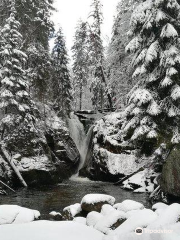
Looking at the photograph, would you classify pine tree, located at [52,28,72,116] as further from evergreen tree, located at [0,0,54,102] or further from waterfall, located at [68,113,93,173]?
evergreen tree, located at [0,0,54,102]

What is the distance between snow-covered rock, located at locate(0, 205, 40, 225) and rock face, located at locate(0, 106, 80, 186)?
8.98 meters

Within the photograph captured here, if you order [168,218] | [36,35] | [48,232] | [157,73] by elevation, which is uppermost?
[36,35]

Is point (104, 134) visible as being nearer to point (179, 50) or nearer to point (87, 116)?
point (179, 50)

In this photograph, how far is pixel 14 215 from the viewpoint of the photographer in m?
7.86

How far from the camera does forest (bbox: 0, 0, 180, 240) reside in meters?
7.49

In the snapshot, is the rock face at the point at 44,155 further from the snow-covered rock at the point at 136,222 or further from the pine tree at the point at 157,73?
the snow-covered rock at the point at 136,222

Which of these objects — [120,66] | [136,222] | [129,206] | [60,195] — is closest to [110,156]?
[60,195]

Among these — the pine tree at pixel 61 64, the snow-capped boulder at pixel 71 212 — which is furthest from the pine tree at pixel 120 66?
the snow-capped boulder at pixel 71 212

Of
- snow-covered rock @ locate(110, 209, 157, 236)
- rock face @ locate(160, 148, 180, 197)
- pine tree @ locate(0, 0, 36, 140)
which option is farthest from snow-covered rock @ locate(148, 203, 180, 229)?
pine tree @ locate(0, 0, 36, 140)

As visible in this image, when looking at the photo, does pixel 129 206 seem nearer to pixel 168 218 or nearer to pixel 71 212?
pixel 71 212

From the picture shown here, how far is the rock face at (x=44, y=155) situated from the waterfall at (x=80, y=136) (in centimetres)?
148

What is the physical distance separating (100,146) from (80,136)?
812 centimetres

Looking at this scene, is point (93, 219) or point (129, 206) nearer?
point (93, 219)

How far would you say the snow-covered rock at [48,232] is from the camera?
6.07 metres
